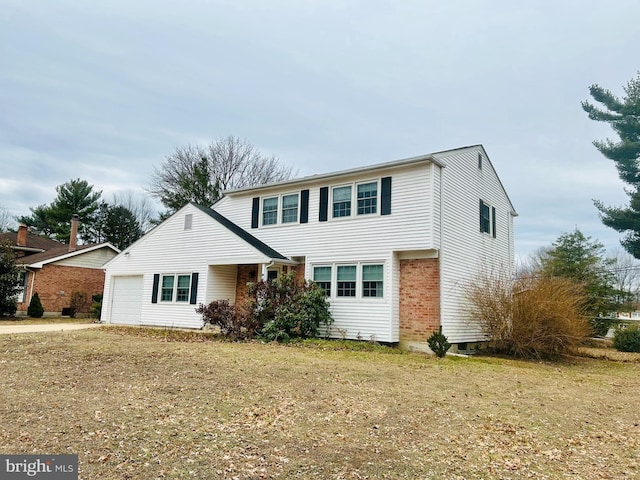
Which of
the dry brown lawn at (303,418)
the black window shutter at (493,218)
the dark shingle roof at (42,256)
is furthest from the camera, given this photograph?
the dark shingle roof at (42,256)

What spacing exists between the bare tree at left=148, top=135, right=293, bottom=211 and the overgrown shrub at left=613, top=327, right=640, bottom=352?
26.3m

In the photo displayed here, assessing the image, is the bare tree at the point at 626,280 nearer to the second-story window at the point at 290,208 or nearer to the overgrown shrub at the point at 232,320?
the second-story window at the point at 290,208

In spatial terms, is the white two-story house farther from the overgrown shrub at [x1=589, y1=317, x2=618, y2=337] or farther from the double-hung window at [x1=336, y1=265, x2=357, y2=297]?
the overgrown shrub at [x1=589, y1=317, x2=618, y2=337]

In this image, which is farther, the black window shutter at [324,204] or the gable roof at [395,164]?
the black window shutter at [324,204]

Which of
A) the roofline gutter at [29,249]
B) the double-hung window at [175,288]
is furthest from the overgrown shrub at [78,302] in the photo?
the double-hung window at [175,288]

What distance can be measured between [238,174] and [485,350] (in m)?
26.9

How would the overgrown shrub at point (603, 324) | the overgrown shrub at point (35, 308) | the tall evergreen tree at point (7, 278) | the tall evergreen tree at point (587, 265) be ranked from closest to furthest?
the overgrown shrub at point (603, 324)
the tall evergreen tree at point (587, 265)
the tall evergreen tree at point (7, 278)
the overgrown shrub at point (35, 308)

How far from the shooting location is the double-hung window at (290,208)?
16.5 metres

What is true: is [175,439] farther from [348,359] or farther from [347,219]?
[347,219]

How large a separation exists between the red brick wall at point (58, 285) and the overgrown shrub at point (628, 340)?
27395mm

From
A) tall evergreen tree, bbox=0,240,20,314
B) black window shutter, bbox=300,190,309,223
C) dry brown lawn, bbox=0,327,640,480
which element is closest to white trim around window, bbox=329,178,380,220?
black window shutter, bbox=300,190,309,223

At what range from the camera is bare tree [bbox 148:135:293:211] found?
1411 inches

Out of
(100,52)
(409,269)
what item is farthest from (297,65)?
(409,269)

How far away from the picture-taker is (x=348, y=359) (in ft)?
34.9
